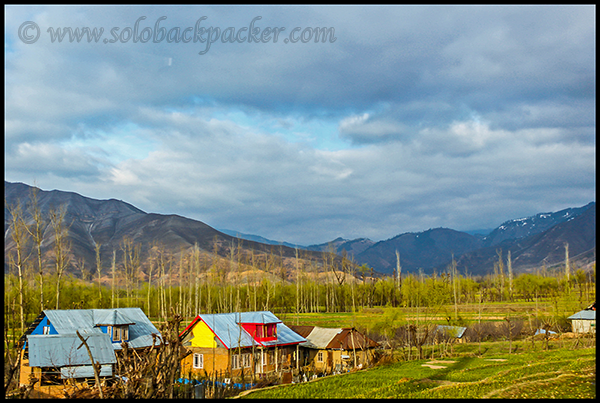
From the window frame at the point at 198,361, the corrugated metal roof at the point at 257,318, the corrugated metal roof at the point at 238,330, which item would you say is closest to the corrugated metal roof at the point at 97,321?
the window frame at the point at 198,361

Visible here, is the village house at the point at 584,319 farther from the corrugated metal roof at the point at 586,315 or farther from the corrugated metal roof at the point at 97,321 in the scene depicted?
the corrugated metal roof at the point at 97,321

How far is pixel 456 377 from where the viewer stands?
25.0m

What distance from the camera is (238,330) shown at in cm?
3622

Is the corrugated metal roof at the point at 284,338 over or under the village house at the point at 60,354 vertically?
under

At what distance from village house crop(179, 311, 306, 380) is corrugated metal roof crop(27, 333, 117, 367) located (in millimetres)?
8403

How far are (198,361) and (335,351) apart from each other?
12.8 metres

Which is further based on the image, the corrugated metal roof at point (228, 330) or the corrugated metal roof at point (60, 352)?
the corrugated metal roof at point (228, 330)

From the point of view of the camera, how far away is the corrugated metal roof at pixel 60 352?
74.6ft

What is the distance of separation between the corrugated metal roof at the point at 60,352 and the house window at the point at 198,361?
389 inches

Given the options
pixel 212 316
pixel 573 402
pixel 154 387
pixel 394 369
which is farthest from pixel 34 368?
pixel 573 402

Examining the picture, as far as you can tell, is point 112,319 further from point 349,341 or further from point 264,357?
point 349,341

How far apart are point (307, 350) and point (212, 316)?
1066 centimetres

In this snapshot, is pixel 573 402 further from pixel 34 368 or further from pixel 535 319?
pixel 535 319

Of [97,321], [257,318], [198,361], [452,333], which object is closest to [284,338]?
[257,318]
